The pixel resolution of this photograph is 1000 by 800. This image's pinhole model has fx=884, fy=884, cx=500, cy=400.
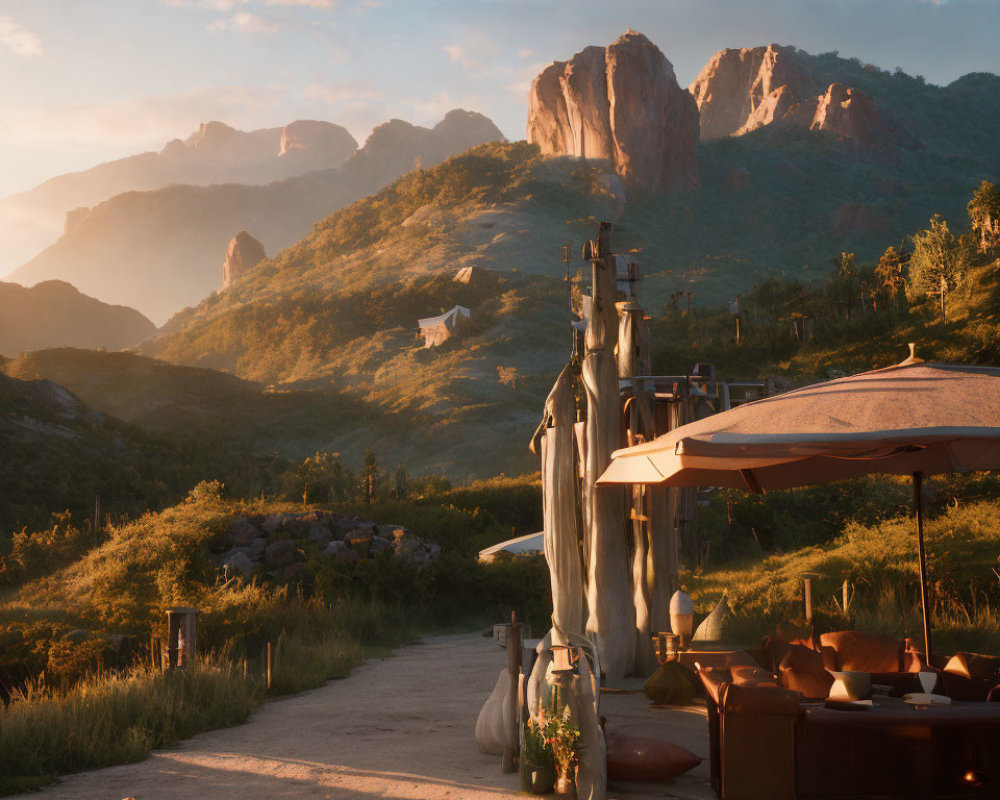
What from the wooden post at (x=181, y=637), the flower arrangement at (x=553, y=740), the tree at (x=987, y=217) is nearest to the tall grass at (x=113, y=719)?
the wooden post at (x=181, y=637)

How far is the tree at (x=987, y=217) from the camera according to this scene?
2939cm

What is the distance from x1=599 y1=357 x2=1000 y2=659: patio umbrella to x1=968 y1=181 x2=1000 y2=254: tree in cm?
2797

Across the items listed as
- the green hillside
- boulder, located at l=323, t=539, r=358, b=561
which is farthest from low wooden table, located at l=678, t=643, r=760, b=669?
the green hillside

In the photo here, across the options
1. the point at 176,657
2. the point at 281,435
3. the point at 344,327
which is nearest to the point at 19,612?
the point at 176,657

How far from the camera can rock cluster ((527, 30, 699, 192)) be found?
84.8 metres

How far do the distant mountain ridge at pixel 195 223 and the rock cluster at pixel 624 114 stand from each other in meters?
83.3

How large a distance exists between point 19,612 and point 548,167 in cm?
7689

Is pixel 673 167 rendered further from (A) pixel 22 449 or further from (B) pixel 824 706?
(B) pixel 824 706

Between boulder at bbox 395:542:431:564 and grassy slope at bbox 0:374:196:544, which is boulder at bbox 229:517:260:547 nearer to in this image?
boulder at bbox 395:542:431:564

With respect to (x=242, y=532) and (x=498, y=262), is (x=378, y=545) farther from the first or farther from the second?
(x=498, y=262)

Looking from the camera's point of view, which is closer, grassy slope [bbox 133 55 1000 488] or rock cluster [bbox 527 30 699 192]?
grassy slope [bbox 133 55 1000 488]

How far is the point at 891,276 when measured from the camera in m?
30.9

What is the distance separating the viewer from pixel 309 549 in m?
14.9

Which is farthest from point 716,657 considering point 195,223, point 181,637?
point 195,223
